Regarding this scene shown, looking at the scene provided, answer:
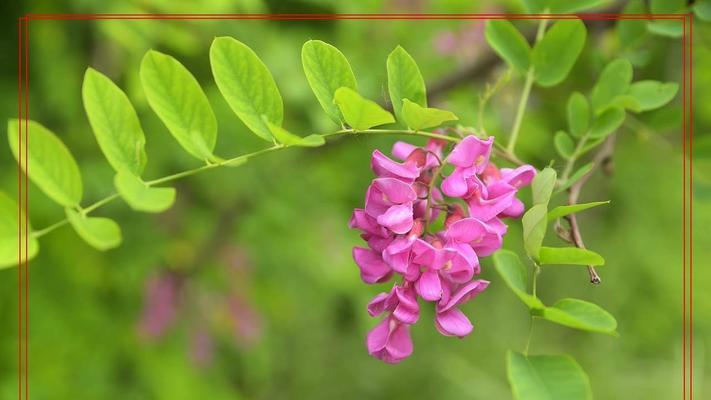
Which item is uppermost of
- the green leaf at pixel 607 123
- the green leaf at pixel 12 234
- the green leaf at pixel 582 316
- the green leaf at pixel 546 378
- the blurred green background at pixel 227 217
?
the green leaf at pixel 12 234

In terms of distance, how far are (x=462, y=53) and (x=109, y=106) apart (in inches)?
36.1

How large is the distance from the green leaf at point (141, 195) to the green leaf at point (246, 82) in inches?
3.1

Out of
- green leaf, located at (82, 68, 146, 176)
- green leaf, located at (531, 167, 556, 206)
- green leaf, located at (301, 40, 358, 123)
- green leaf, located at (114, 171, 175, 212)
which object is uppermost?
green leaf, located at (301, 40, 358, 123)

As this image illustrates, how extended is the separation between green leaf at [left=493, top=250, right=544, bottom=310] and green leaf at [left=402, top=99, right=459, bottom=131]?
10cm

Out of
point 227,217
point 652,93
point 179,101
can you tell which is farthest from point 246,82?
point 227,217

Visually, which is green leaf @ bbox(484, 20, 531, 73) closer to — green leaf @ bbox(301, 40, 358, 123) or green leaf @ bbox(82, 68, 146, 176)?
green leaf @ bbox(301, 40, 358, 123)

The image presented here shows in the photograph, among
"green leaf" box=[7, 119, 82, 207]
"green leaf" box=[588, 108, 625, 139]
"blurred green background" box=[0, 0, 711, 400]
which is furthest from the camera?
"blurred green background" box=[0, 0, 711, 400]

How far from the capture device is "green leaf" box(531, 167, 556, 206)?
19.3 inches

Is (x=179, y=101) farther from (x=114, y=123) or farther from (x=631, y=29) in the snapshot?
(x=631, y=29)

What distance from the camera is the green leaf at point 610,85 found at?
688 millimetres

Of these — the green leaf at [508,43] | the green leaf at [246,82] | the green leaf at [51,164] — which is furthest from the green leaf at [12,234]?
the green leaf at [508,43]

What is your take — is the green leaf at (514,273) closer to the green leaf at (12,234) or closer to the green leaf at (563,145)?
the green leaf at (563,145)

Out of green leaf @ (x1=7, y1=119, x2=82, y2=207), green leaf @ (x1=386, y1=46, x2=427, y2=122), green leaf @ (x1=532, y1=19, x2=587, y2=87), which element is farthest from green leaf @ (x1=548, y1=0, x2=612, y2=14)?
green leaf @ (x1=7, y1=119, x2=82, y2=207)

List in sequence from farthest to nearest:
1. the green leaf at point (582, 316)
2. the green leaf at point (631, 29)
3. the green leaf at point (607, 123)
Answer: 1. the green leaf at point (631, 29)
2. the green leaf at point (607, 123)
3. the green leaf at point (582, 316)
